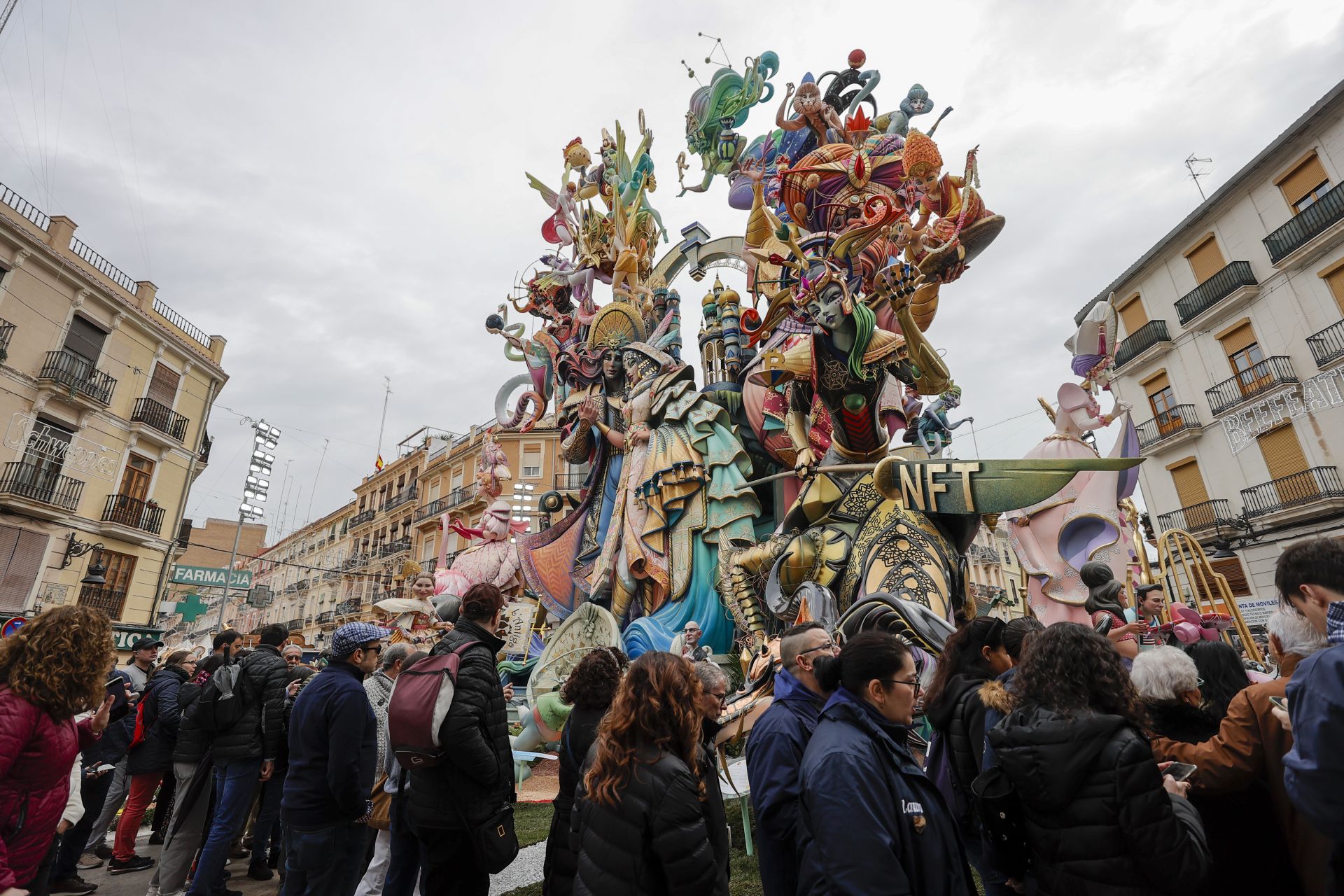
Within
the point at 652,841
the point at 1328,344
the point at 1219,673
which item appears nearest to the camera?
the point at 652,841

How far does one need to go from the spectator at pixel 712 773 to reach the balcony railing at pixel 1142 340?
1762 cm

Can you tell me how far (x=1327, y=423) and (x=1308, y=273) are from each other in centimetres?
295

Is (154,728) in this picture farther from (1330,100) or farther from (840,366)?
(1330,100)

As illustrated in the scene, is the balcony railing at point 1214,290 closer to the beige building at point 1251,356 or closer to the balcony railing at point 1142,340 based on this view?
the beige building at point 1251,356

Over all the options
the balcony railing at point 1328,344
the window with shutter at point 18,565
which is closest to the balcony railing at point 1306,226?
the balcony railing at point 1328,344

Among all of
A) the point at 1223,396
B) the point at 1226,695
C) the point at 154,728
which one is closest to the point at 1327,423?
the point at 1223,396

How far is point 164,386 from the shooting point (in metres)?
17.8

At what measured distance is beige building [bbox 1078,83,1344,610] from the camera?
42.3ft

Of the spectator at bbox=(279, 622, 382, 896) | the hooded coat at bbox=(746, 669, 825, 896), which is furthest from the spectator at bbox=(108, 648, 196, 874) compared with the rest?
the hooded coat at bbox=(746, 669, 825, 896)

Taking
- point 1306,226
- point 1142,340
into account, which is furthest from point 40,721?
point 1142,340

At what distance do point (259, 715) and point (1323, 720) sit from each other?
5.09 metres

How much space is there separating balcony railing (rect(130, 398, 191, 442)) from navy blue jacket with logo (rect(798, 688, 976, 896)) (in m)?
19.8

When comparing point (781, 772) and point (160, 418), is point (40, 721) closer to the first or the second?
point (781, 772)

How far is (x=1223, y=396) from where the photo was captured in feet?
49.1
